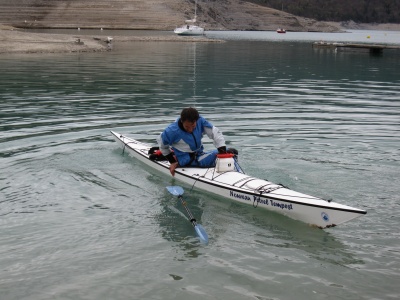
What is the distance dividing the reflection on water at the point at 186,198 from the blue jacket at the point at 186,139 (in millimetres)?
931

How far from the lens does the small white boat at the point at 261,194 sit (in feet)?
32.2

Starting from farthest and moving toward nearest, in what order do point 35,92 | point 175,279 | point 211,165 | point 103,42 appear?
point 103,42, point 35,92, point 211,165, point 175,279

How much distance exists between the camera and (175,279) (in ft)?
28.3

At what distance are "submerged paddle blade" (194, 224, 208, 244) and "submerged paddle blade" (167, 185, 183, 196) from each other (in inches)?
68.6

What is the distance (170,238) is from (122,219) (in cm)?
130

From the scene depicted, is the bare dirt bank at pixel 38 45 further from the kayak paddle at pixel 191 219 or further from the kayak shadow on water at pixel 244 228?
the kayak shadow on water at pixel 244 228

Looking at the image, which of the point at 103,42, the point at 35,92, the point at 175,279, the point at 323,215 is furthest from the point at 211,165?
the point at 103,42

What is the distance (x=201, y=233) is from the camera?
10047mm

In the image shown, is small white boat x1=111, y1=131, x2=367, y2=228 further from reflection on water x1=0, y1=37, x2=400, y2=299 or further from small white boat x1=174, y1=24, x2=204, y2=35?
small white boat x1=174, y1=24, x2=204, y2=35

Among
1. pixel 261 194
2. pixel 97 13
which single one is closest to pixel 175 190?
pixel 261 194

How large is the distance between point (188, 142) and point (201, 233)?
10.3 feet

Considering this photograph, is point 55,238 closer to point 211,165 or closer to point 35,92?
point 211,165

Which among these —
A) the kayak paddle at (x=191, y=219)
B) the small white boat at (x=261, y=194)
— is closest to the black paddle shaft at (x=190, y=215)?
the kayak paddle at (x=191, y=219)

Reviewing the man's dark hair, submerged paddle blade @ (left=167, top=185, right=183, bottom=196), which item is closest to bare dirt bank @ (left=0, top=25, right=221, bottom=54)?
submerged paddle blade @ (left=167, top=185, right=183, bottom=196)
